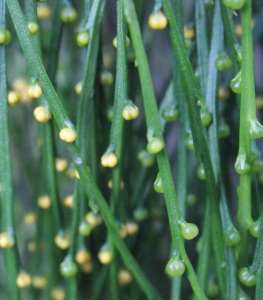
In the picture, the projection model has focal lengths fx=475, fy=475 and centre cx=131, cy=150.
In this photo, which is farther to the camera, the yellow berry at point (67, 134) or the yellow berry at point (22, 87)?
the yellow berry at point (22, 87)

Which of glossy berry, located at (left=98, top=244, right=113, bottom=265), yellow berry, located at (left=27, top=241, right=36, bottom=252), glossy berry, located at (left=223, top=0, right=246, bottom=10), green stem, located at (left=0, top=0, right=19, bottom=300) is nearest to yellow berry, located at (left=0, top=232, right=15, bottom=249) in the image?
green stem, located at (left=0, top=0, right=19, bottom=300)

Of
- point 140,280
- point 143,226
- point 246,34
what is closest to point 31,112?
point 143,226

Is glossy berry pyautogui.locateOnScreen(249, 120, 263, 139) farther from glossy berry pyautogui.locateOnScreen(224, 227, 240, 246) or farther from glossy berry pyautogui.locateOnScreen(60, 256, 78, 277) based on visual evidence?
glossy berry pyautogui.locateOnScreen(60, 256, 78, 277)

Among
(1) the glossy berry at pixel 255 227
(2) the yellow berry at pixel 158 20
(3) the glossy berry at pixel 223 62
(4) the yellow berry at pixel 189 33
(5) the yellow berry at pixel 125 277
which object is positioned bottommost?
(5) the yellow berry at pixel 125 277

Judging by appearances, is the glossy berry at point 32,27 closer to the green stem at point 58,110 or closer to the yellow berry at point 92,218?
the green stem at point 58,110

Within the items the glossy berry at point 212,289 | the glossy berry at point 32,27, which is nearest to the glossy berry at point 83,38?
the glossy berry at point 32,27

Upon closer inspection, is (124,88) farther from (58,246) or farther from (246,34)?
(58,246)

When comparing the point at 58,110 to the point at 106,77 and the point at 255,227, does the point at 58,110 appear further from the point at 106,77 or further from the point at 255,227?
the point at 255,227
